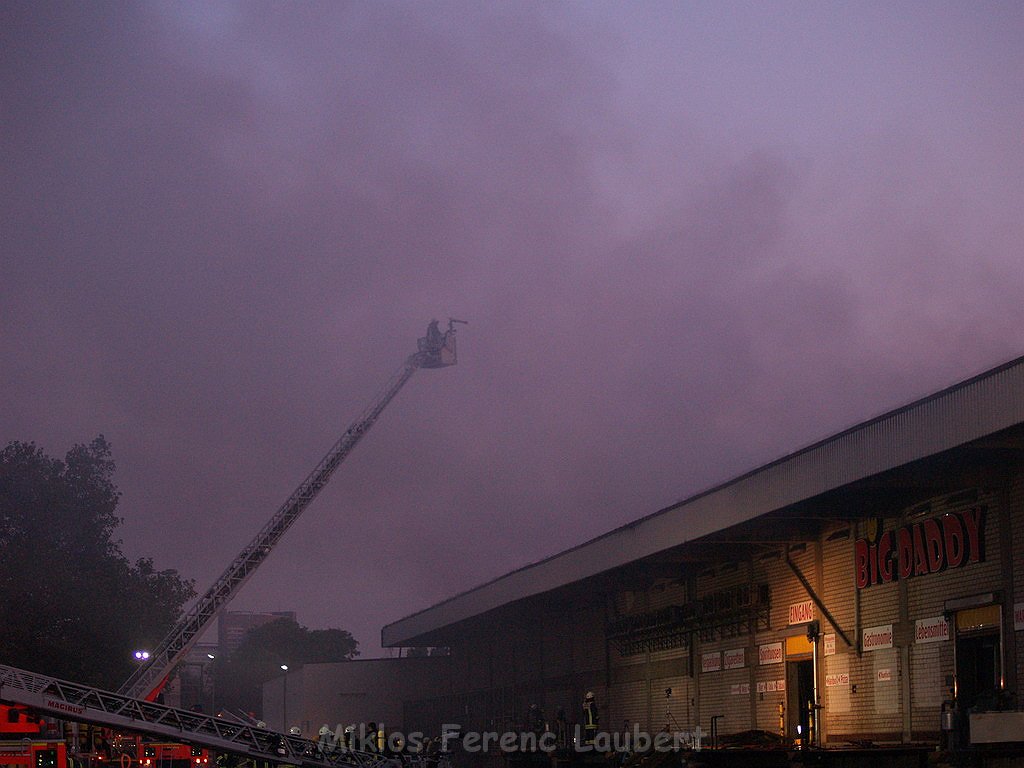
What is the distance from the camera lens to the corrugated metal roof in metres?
17.6

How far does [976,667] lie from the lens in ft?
66.3

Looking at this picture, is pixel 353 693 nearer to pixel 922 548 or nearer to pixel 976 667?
pixel 922 548

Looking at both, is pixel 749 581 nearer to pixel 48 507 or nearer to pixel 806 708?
pixel 806 708

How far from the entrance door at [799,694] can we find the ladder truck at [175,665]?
9551 mm

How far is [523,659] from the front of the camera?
48.3 metres

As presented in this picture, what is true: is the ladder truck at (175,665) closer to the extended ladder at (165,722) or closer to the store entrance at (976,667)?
the extended ladder at (165,722)

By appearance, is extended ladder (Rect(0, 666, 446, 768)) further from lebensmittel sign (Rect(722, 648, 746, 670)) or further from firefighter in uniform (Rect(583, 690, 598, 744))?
lebensmittel sign (Rect(722, 648, 746, 670))

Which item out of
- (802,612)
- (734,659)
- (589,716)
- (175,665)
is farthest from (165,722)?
(175,665)

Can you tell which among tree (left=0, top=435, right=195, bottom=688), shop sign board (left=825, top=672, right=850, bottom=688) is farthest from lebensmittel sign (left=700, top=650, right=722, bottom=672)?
tree (left=0, top=435, right=195, bottom=688)

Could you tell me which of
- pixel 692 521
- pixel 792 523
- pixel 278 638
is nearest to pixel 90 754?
pixel 692 521

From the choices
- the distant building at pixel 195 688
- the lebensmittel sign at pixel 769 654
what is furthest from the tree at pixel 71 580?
the lebensmittel sign at pixel 769 654

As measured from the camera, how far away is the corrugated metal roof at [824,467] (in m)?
17.6

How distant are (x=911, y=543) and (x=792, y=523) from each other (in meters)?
3.80

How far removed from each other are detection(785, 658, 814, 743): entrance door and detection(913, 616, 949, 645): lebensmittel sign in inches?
183
